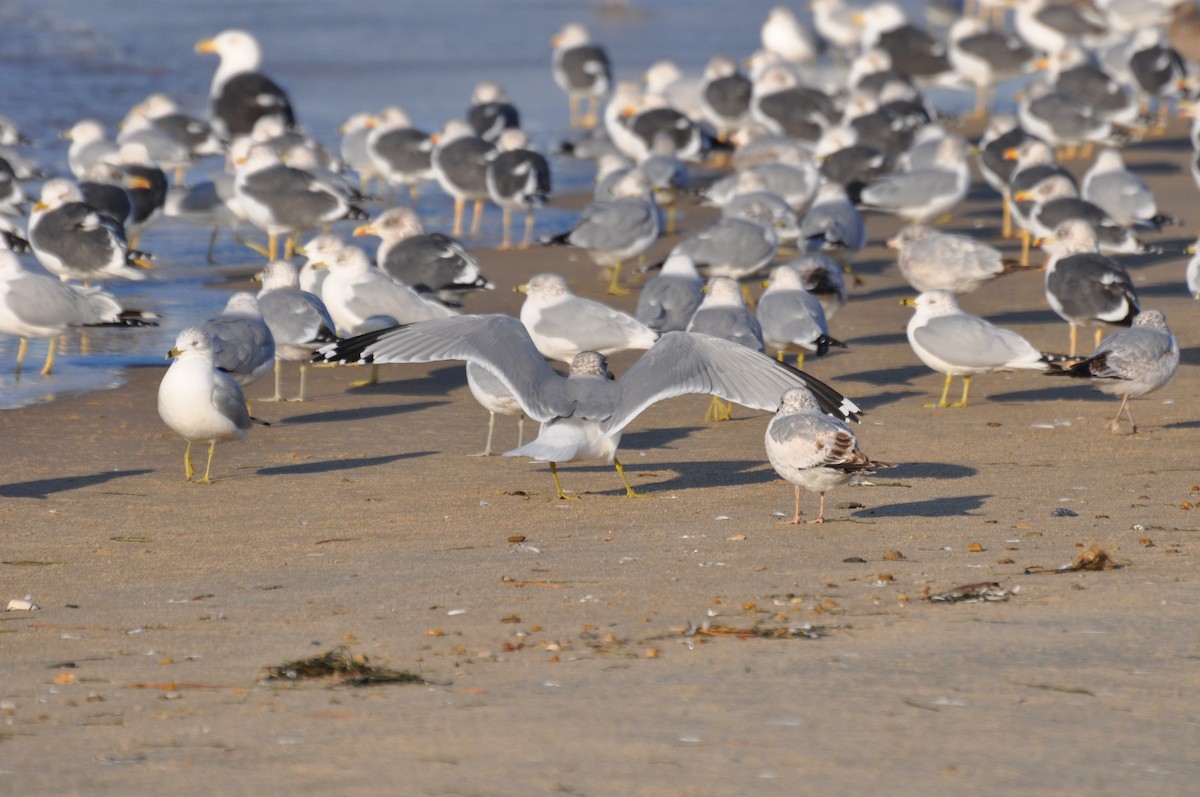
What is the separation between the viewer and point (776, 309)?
9133mm

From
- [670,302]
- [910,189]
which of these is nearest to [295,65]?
[910,189]

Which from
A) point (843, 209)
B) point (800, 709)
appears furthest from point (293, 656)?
point (843, 209)

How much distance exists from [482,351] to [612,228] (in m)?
5.44

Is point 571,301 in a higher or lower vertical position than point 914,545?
higher

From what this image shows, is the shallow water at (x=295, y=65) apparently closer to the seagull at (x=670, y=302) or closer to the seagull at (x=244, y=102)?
the seagull at (x=244, y=102)

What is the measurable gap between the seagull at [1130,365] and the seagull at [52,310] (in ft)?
16.1

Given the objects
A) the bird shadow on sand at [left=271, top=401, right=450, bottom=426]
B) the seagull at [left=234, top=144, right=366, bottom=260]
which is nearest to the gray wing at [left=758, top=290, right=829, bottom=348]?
the bird shadow on sand at [left=271, top=401, right=450, bottom=426]

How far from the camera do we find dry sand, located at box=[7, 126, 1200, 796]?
362cm

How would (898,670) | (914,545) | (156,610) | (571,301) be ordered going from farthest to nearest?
(571,301)
(914,545)
(156,610)
(898,670)

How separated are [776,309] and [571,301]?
43.3 inches

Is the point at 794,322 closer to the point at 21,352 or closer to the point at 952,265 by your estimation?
the point at 952,265

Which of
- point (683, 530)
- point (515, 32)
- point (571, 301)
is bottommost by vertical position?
point (683, 530)

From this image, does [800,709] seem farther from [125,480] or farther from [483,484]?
[125,480]

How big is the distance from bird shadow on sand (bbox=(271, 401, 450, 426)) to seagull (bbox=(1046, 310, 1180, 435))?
10.8 ft
